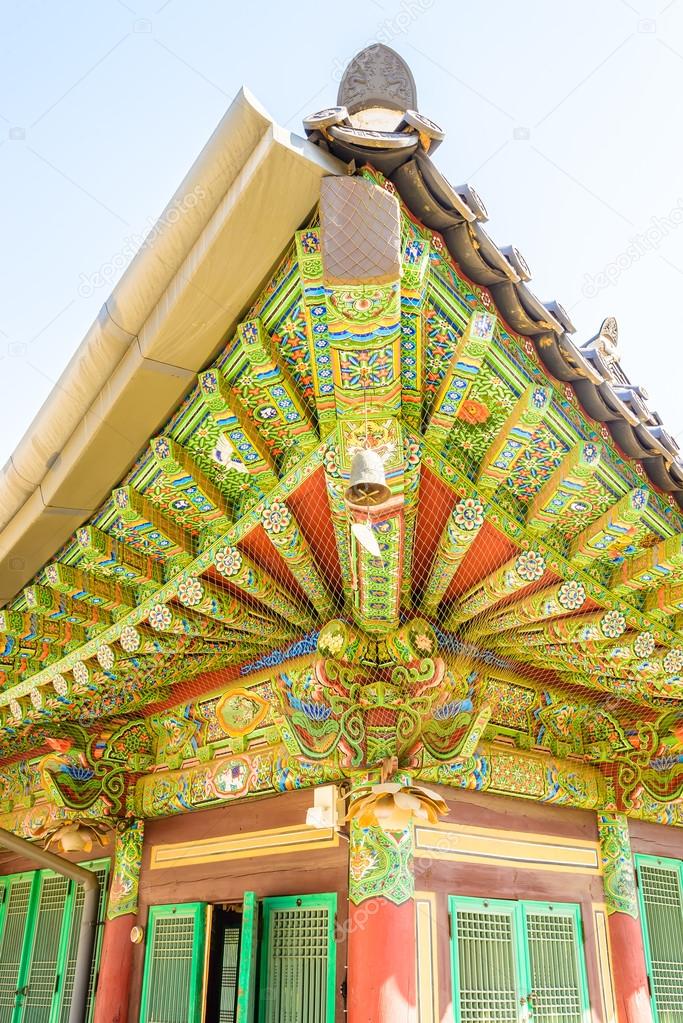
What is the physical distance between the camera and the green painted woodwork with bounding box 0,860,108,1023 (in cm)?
672

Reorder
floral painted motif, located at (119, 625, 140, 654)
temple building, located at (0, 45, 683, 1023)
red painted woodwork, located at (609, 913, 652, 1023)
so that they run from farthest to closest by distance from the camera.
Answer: red painted woodwork, located at (609, 913, 652, 1023) → floral painted motif, located at (119, 625, 140, 654) → temple building, located at (0, 45, 683, 1023)

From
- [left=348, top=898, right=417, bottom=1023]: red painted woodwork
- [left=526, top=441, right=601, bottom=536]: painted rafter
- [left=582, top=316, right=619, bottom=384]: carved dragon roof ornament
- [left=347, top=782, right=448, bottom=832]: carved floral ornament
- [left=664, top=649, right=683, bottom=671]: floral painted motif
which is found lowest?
[left=348, top=898, right=417, bottom=1023]: red painted woodwork

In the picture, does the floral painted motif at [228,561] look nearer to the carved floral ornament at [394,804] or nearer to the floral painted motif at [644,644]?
the carved floral ornament at [394,804]

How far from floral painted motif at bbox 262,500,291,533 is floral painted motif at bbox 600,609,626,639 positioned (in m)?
1.81

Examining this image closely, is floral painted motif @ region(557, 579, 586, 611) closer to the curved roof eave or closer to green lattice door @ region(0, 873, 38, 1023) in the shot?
the curved roof eave

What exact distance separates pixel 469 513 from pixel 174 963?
3.97m

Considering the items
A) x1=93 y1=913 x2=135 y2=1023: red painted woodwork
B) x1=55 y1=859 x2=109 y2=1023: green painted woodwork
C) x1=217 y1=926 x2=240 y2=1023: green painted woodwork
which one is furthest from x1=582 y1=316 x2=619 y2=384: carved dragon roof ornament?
x1=217 y1=926 x2=240 y2=1023: green painted woodwork

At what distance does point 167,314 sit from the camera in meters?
3.19

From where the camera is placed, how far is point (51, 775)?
20.0 ft

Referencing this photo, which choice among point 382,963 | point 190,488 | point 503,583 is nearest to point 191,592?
point 190,488

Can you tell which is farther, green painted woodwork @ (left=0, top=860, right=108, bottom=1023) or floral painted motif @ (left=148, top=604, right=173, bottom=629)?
green painted woodwork @ (left=0, top=860, right=108, bottom=1023)

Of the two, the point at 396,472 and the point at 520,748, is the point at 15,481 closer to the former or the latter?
the point at 396,472

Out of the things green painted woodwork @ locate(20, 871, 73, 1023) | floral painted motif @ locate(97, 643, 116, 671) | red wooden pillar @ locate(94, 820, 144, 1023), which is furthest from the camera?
green painted woodwork @ locate(20, 871, 73, 1023)

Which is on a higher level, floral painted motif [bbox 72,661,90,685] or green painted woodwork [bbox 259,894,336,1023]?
floral painted motif [bbox 72,661,90,685]
